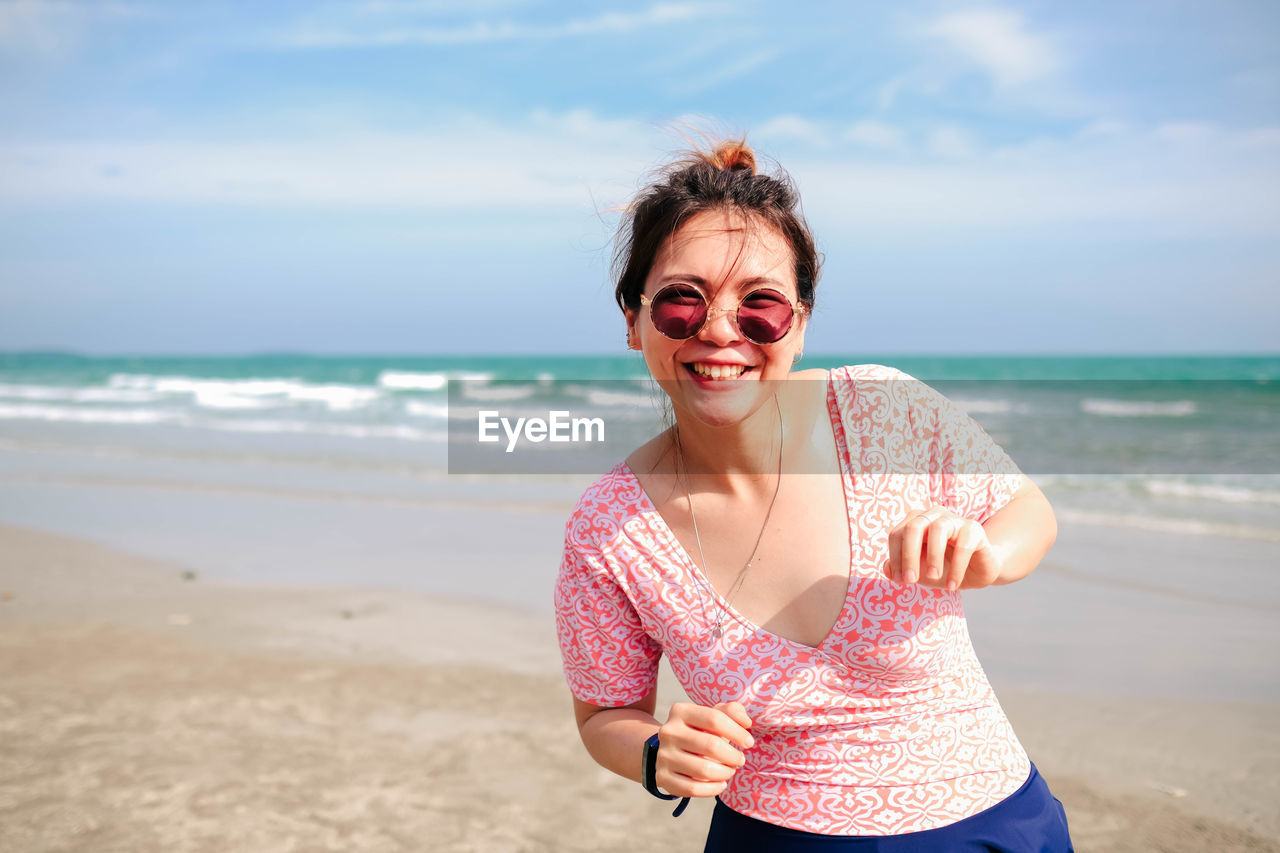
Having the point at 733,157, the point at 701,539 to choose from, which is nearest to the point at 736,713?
the point at 701,539

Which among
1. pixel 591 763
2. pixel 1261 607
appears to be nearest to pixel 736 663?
pixel 591 763

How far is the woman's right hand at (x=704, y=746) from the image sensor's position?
1.49 metres

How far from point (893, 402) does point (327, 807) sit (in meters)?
2.93

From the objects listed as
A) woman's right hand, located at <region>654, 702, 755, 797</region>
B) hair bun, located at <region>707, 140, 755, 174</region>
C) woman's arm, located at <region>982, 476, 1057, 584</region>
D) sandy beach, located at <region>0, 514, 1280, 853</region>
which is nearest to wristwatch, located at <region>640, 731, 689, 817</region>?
woman's right hand, located at <region>654, 702, 755, 797</region>

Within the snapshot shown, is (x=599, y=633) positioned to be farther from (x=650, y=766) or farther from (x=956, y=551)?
(x=956, y=551)

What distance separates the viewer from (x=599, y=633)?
190 cm

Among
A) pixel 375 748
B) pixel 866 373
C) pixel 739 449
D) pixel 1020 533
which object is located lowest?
pixel 375 748

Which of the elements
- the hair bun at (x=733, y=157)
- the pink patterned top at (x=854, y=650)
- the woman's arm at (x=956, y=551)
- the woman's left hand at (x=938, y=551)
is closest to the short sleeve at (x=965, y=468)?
the pink patterned top at (x=854, y=650)

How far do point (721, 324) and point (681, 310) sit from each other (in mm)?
86

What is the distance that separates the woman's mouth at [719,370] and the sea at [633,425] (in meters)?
0.51

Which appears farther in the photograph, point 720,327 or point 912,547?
point 720,327

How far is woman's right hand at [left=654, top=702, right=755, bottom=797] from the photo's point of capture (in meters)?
1.49

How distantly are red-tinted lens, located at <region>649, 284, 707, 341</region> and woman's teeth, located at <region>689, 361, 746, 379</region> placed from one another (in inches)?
2.8

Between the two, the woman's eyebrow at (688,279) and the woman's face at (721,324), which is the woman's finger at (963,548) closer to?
the woman's face at (721,324)
